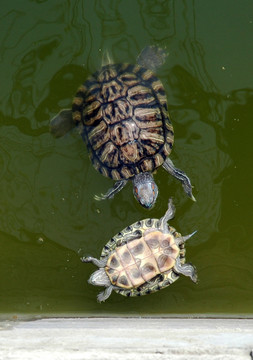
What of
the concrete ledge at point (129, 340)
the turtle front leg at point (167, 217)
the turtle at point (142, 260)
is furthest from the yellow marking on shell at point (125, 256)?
the concrete ledge at point (129, 340)

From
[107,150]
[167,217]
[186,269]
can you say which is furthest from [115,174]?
[186,269]

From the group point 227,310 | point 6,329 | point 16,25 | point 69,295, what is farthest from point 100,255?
point 16,25

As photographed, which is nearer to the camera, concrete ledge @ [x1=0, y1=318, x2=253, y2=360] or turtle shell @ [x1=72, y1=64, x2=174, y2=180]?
concrete ledge @ [x1=0, y1=318, x2=253, y2=360]

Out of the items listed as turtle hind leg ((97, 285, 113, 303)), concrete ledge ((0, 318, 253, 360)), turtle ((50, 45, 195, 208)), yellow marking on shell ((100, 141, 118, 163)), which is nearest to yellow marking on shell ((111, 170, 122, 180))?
turtle ((50, 45, 195, 208))

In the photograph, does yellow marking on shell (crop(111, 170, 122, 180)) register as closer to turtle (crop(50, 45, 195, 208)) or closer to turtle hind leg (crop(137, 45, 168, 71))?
turtle (crop(50, 45, 195, 208))

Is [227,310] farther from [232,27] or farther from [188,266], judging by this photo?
[232,27]

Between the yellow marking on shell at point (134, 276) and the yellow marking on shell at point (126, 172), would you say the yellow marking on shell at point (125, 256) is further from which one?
the yellow marking on shell at point (126, 172)

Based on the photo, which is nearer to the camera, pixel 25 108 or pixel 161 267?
pixel 161 267
